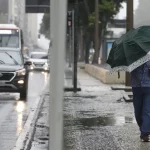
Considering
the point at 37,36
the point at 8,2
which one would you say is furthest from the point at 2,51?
the point at 37,36

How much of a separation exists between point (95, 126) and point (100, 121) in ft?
2.48

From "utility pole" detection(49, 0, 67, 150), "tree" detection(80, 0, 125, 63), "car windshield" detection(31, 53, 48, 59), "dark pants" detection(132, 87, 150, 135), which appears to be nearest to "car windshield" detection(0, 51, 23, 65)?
"dark pants" detection(132, 87, 150, 135)

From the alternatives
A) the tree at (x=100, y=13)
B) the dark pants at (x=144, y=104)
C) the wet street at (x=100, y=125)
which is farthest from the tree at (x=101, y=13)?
the dark pants at (x=144, y=104)

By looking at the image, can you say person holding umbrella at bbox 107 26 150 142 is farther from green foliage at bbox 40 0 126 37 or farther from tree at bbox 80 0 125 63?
tree at bbox 80 0 125 63

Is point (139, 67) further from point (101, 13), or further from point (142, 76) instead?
point (101, 13)

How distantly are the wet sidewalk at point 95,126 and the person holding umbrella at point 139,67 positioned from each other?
44 cm

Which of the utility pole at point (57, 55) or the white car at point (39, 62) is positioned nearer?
the utility pole at point (57, 55)

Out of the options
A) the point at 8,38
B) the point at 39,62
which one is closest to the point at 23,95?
the point at 8,38

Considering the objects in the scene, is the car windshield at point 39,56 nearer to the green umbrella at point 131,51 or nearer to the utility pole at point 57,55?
the green umbrella at point 131,51

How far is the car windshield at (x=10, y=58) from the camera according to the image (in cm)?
1823

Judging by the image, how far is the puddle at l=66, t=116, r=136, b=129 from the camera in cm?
1097

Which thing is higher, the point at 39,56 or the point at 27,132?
the point at 27,132

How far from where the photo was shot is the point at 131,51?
8.72 metres

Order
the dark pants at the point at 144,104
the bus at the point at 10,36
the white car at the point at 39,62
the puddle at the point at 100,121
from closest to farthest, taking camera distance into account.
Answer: the dark pants at the point at 144,104 < the puddle at the point at 100,121 < the bus at the point at 10,36 < the white car at the point at 39,62
